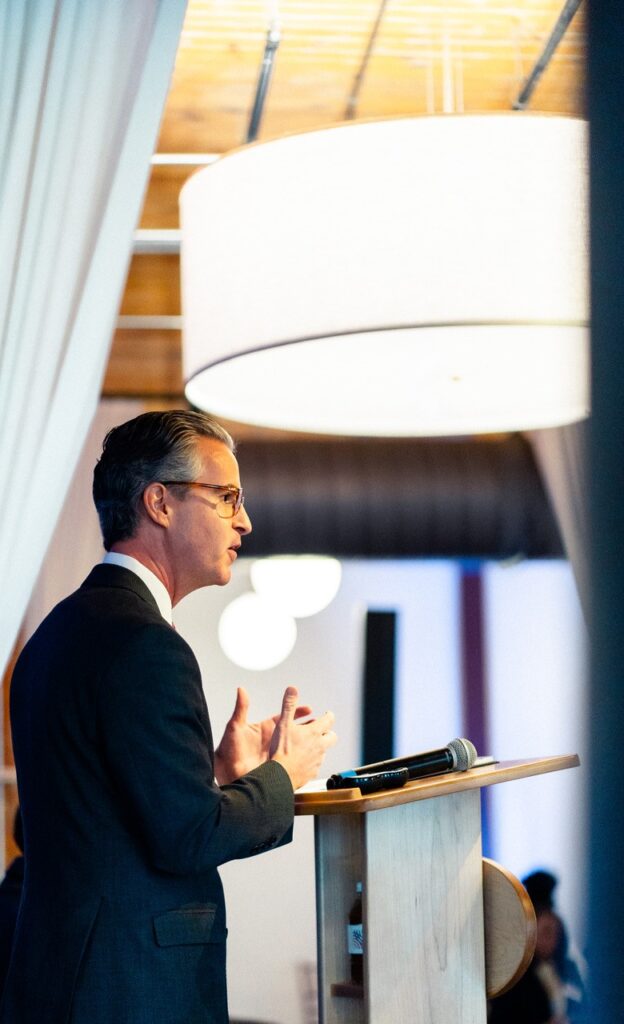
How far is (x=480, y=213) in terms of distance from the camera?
192 centimetres

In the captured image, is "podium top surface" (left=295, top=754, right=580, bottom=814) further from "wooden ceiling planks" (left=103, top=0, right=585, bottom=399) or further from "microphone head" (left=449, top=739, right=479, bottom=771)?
"wooden ceiling planks" (left=103, top=0, right=585, bottom=399)

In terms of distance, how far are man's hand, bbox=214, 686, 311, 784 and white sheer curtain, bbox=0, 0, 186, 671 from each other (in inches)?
17.9

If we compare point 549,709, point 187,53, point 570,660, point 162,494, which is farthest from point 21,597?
point 549,709

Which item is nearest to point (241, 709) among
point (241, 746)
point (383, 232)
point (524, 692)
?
point (241, 746)

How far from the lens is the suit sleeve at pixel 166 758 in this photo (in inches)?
65.1

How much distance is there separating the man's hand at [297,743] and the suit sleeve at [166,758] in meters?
0.15

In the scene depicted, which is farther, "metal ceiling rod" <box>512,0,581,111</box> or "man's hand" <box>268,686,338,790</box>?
"metal ceiling rod" <box>512,0,581,111</box>

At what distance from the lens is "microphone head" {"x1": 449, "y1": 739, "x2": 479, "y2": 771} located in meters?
1.94

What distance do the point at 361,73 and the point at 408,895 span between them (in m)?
3.64

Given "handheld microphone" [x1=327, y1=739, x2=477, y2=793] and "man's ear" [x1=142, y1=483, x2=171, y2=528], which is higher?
"man's ear" [x1=142, y1=483, x2=171, y2=528]

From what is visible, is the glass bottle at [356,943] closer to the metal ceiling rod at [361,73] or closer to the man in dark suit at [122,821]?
the man in dark suit at [122,821]

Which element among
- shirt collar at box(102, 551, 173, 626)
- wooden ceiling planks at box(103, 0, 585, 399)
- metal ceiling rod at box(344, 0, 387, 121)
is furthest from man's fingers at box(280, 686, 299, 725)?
metal ceiling rod at box(344, 0, 387, 121)

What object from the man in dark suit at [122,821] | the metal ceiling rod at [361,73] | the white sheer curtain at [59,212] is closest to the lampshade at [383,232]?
the white sheer curtain at [59,212]

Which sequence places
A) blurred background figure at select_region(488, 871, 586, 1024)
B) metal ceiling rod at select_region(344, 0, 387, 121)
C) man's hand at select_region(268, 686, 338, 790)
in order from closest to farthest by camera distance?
man's hand at select_region(268, 686, 338, 790) → blurred background figure at select_region(488, 871, 586, 1024) → metal ceiling rod at select_region(344, 0, 387, 121)
